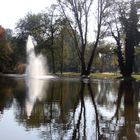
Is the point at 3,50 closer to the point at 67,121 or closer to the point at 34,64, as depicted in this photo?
the point at 34,64

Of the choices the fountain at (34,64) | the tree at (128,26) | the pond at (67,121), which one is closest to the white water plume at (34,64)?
the fountain at (34,64)

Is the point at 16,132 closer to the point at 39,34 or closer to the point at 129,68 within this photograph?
the point at 129,68

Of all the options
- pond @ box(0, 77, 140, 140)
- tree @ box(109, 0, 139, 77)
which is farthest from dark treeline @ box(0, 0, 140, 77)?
pond @ box(0, 77, 140, 140)

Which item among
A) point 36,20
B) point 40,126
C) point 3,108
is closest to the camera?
point 40,126

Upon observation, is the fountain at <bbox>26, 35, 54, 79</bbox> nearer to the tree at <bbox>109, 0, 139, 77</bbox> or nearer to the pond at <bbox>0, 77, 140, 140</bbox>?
the tree at <bbox>109, 0, 139, 77</bbox>

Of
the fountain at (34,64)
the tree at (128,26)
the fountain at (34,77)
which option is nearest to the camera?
the fountain at (34,77)

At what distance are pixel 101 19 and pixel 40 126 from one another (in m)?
41.2

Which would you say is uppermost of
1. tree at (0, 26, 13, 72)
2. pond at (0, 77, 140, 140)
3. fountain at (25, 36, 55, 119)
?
tree at (0, 26, 13, 72)

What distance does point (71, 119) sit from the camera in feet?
43.8

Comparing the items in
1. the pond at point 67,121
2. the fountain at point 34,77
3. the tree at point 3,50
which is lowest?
the pond at point 67,121

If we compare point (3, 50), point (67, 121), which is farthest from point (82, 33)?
point (67, 121)

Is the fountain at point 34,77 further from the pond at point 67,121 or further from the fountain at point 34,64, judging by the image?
the pond at point 67,121

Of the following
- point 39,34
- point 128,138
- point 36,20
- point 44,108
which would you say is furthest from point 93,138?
point 36,20

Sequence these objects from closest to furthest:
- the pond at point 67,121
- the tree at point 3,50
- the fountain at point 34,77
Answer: the pond at point 67,121, the fountain at point 34,77, the tree at point 3,50
